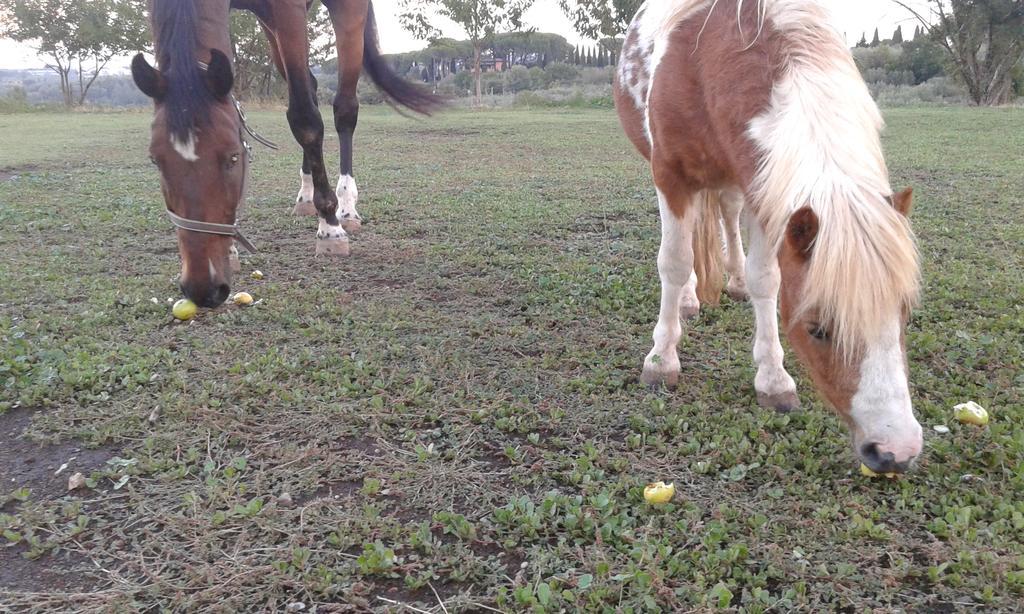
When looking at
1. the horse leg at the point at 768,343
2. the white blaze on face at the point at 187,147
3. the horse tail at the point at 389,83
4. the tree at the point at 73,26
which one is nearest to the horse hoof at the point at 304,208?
the horse tail at the point at 389,83

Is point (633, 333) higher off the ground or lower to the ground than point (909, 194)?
lower

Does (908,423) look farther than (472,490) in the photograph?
No

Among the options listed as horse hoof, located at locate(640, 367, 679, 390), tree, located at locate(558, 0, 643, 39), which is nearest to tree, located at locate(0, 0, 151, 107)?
Answer: tree, located at locate(558, 0, 643, 39)

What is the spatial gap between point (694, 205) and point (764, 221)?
77 centimetres

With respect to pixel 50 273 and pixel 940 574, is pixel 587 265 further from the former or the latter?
pixel 50 273

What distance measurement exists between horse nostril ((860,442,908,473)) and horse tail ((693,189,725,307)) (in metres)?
1.73

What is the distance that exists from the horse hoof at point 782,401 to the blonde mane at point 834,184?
839mm

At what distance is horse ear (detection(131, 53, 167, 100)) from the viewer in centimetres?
308

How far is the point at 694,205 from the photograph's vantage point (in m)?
2.94

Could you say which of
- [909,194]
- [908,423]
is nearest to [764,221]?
[909,194]

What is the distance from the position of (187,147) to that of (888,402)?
3.03m

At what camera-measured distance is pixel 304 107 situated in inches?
192

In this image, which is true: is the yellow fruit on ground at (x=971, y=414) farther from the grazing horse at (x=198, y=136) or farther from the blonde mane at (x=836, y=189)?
the grazing horse at (x=198, y=136)

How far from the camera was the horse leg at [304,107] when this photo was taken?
188 inches
